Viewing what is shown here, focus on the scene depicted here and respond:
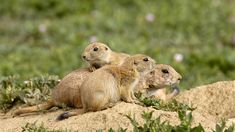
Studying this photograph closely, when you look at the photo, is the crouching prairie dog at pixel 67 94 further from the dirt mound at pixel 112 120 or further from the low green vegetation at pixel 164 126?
the low green vegetation at pixel 164 126

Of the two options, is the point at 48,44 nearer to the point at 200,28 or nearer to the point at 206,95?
the point at 200,28

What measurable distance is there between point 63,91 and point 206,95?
1.48 meters

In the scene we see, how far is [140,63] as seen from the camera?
7.07 m

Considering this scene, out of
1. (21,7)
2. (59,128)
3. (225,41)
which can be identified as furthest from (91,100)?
(21,7)

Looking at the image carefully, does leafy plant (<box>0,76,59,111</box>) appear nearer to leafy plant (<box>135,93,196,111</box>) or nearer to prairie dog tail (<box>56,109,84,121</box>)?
prairie dog tail (<box>56,109,84,121</box>)

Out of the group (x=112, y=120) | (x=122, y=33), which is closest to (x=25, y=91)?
(x=112, y=120)

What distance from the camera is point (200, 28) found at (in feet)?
49.1

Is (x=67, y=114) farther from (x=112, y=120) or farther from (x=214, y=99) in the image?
(x=214, y=99)

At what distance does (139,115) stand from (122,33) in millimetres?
8540

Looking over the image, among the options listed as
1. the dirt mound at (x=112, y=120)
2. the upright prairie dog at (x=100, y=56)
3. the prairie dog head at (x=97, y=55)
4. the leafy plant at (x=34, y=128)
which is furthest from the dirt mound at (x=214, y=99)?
the leafy plant at (x=34, y=128)

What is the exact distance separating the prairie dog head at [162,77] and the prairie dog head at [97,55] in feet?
1.54

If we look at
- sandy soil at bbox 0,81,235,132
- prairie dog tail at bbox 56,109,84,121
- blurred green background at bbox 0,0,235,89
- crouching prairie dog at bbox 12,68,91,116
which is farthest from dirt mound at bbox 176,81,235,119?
blurred green background at bbox 0,0,235,89

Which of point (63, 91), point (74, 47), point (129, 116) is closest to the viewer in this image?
point (129, 116)

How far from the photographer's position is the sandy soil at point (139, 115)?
6.44 m
